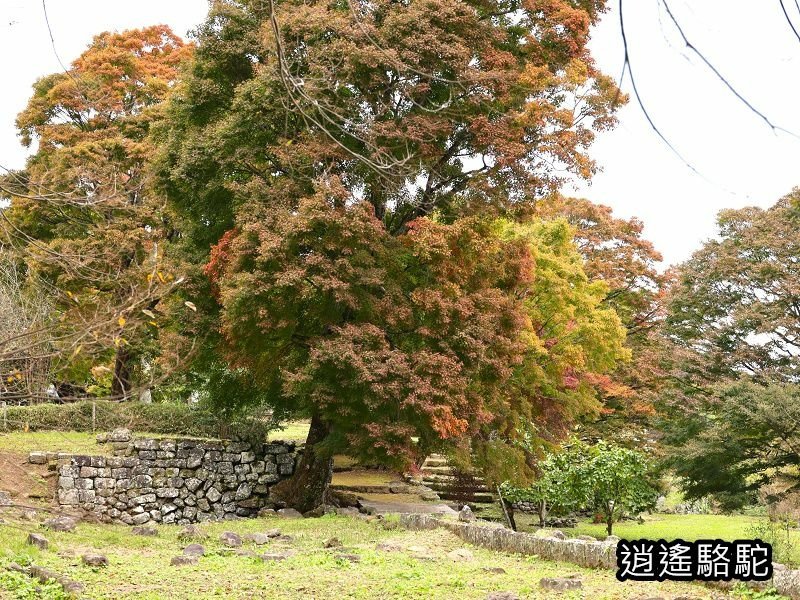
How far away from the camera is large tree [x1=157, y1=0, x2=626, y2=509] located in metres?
13.3

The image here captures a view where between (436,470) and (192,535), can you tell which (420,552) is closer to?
(192,535)

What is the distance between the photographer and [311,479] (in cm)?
1571

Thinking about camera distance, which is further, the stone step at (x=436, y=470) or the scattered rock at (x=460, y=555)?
the stone step at (x=436, y=470)

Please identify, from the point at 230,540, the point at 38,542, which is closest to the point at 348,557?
the point at 230,540

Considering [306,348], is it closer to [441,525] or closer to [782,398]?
[441,525]

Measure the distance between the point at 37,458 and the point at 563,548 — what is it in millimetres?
10360

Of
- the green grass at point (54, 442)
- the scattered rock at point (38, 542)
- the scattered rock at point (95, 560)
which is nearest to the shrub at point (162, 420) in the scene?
the green grass at point (54, 442)

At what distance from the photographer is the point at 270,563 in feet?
29.0

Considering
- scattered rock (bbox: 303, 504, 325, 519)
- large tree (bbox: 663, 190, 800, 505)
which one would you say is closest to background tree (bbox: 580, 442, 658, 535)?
large tree (bbox: 663, 190, 800, 505)

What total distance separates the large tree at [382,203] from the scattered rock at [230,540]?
304cm

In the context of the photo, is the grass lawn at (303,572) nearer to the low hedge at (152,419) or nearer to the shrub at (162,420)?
the shrub at (162,420)

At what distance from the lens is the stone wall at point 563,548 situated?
21.5 feet

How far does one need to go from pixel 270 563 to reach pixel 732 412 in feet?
36.3

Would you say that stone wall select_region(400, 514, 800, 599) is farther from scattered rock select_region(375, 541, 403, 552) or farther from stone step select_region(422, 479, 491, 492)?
stone step select_region(422, 479, 491, 492)
